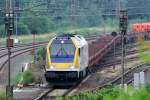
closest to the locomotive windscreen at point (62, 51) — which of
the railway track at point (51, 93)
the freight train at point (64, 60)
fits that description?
the freight train at point (64, 60)

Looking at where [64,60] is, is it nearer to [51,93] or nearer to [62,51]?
[62,51]

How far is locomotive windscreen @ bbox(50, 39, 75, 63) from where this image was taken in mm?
26969

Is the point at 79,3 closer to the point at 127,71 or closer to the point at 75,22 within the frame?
the point at 75,22

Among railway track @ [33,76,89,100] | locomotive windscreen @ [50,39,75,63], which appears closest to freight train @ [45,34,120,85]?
locomotive windscreen @ [50,39,75,63]

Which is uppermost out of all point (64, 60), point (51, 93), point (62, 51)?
point (62, 51)

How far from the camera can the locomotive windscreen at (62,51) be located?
26969 mm

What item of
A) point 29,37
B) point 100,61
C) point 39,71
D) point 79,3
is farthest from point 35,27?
point 39,71

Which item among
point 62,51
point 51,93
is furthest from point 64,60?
point 51,93

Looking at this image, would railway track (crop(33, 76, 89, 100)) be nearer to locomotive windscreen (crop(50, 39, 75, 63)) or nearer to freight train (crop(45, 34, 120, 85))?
freight train (crop(45, 34, 120, 85))

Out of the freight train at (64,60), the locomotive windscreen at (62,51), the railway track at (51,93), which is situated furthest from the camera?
the locomotive windscreen at (62,51)

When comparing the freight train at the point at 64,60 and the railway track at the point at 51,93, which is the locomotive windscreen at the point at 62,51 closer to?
the freight train at the point at 64,60

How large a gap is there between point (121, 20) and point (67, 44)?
3017 millimetres

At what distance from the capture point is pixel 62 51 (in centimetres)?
2719

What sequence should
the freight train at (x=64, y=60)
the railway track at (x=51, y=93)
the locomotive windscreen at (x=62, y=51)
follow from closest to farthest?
the railway track at (x=51, y=93)
the freight train at (x=64, y=60)
the locomotive windscreen at (x=62, y=51)
